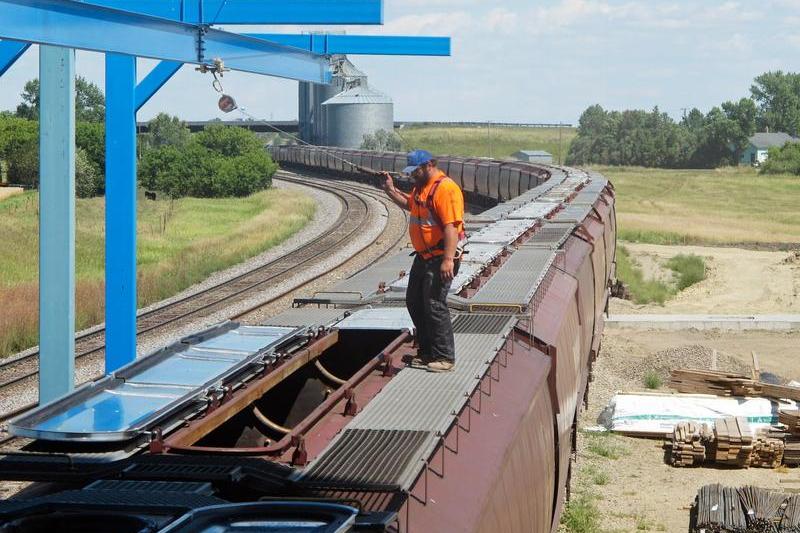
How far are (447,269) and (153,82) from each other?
619cm

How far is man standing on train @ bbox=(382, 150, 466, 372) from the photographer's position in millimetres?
7074

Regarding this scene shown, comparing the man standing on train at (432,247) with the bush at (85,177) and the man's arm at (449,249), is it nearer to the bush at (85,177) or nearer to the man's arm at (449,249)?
the man's arm at (449,249)

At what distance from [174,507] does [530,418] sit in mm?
3286

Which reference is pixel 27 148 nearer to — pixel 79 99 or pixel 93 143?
pixel 93 143

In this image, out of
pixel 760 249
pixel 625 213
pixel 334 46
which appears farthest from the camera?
pixel 625 213

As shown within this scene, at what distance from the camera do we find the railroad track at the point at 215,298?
1612cm

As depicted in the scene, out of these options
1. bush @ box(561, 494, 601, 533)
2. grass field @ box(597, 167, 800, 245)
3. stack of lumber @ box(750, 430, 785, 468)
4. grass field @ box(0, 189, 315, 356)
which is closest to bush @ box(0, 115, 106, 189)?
grass field @ box(0, 189, 315, 356)

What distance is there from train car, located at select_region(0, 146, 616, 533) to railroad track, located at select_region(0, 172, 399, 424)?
491 centimetres

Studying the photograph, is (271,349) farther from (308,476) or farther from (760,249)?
(760,249)

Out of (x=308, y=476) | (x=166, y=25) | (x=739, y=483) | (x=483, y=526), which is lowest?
(x=739, y=483)

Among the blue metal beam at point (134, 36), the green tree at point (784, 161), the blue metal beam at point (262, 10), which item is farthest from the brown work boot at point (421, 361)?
the green tree at point (784, 161)

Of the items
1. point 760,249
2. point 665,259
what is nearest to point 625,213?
point 760,249

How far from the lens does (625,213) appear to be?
56.4 meters

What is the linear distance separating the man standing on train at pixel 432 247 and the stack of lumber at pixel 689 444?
26.9ft
